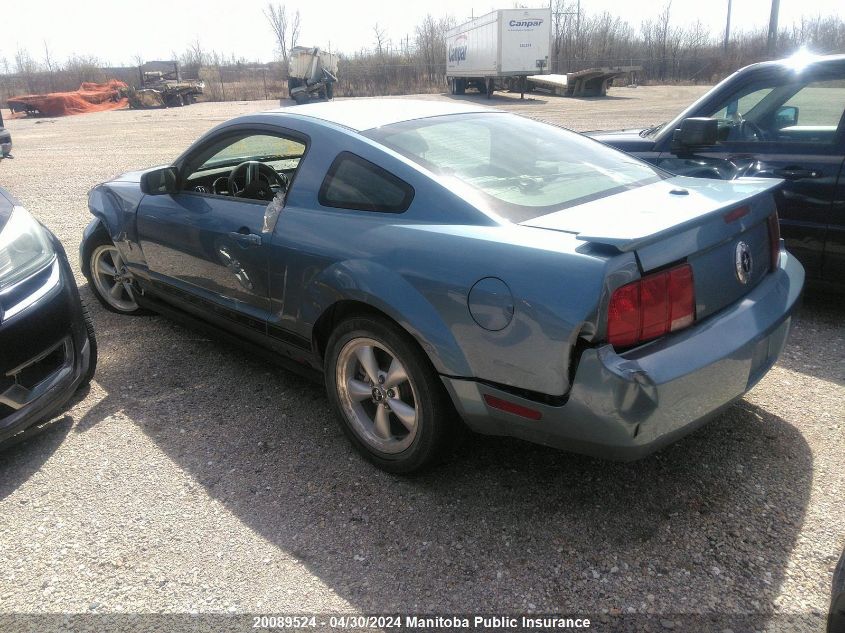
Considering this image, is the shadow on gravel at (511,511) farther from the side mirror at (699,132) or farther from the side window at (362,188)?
the side mirror at (699,132)

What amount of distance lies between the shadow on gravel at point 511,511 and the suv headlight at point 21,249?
2.74 feet

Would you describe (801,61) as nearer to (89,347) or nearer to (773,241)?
(773,241)

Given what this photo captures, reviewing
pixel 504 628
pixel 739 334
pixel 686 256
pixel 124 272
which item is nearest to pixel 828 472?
pixel 739 334

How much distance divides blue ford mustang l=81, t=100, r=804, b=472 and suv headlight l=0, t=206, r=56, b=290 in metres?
0.69

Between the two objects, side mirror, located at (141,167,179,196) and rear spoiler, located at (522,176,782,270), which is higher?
side mirror, located at (141,167,179,196)

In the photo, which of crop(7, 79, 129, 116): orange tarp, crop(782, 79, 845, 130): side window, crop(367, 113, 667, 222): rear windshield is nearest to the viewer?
crop(367, 113, 667, 222): rear windshield

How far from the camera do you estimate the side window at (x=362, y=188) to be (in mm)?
2725

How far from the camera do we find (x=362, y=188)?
286 cm

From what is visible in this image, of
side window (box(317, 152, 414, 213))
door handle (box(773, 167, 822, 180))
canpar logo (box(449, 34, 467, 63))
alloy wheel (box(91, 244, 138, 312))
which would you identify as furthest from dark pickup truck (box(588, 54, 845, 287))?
canpar logo (box(449, 34, 467, 63))

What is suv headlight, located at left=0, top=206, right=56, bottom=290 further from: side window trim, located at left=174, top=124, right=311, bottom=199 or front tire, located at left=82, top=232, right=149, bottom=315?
front tire, located at left=82, top=232, right=149, bottom=315

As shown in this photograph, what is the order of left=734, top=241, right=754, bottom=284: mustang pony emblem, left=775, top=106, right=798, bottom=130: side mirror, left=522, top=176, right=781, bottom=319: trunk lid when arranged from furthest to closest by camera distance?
left=775, top=106, right=798, bottom=130: side mirror < left=734, top=241, right=754, bottom=284: mustang pony emblem < left=522, top=176, right=781, bottom=319: trunk lid

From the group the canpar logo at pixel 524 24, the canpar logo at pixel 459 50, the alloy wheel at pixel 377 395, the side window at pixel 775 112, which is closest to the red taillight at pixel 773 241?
the alloy wheel at pixel 377 395

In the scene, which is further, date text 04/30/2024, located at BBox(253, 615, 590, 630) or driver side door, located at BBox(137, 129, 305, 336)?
driver side door, located at BBox(137, 129, 305, 336)

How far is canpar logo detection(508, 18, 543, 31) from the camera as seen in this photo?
94.7 ft
